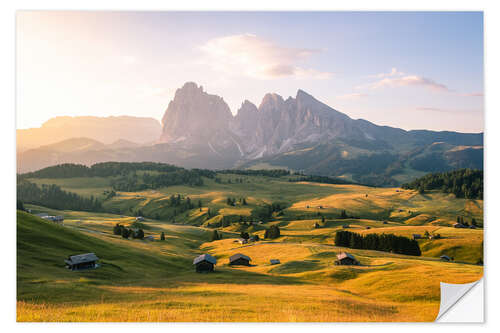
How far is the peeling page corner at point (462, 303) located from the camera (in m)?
26.7

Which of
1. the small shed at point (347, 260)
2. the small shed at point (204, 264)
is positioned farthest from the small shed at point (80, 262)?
the small shed at point (347, 260)

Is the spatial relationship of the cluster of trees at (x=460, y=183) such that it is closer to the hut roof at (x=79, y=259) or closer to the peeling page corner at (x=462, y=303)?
the peeling page corner at (x=462, y=303)

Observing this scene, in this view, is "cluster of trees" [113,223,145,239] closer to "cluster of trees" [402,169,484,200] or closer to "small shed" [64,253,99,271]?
"small shed" [64,253,99,271]

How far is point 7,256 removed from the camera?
28.0 metres

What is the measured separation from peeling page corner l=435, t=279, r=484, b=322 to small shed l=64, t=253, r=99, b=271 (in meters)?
42.4

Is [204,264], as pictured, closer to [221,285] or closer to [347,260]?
[221,285]

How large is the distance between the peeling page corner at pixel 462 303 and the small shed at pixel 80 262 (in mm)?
42379

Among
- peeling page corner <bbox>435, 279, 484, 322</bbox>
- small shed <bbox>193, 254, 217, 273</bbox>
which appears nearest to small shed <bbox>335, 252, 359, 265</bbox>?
small shed <bbox>193, 254, 217, 273</bbox>

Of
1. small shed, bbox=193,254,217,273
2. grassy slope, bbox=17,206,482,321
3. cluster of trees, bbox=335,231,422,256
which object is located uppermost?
grassy slope, bbox=17,206,482,321

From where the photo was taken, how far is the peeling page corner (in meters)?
26.7

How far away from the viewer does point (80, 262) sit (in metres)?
41.6

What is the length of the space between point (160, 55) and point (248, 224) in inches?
4736

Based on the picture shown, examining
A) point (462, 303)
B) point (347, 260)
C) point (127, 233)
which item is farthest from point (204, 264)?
point (127, 233)
